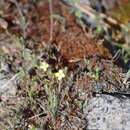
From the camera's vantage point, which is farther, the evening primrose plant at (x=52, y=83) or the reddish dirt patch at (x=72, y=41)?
the reddish dirt patch at (x=72, y=41)

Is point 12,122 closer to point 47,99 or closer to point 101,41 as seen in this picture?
point 47,99

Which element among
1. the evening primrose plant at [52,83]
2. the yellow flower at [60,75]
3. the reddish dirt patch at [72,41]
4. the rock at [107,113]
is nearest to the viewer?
the rock at [107,113]

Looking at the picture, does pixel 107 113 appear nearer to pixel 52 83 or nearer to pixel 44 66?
pixel 52 83

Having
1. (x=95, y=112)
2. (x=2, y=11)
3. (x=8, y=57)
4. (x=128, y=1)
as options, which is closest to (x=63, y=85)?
(x=95, y=112)

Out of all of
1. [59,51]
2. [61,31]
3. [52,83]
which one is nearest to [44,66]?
[52,83]

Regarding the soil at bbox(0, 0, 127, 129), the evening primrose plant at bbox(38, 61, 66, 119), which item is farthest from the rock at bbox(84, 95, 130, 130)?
the evening primrose plant at bbox(38, 61, 66, 119)

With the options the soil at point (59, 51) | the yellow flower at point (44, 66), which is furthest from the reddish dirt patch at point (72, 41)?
the yellow flower at point (44, 66)

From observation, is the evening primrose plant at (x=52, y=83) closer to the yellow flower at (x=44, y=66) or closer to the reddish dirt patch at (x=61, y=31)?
the yellow flower at (x=44, y=66)

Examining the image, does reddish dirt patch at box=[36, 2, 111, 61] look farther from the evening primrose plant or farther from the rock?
the rock
